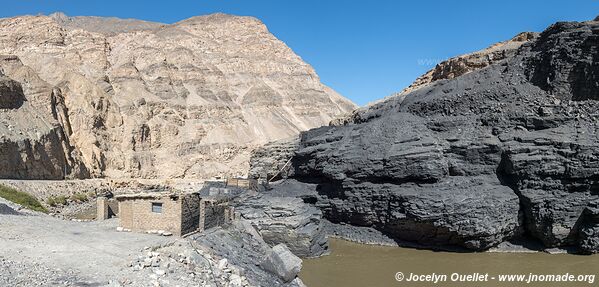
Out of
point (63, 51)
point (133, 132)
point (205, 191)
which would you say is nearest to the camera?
point (205, 191)

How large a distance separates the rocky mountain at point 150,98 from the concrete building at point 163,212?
977 inches

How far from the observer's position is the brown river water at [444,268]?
48.5 feet

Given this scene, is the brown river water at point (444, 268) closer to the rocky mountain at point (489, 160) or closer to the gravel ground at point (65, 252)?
the rocky mountain at point (489, 160)

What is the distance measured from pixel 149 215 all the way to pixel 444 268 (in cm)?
1085

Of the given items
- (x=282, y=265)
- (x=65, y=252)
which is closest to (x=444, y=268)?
(x=282, y=265)

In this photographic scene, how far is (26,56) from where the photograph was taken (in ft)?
221

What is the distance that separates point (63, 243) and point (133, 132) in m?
50.6

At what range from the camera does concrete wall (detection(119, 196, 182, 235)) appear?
1298 centimetres

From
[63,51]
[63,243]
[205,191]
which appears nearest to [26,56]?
[63,51]

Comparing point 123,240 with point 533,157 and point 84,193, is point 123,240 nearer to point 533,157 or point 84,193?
point 533,157

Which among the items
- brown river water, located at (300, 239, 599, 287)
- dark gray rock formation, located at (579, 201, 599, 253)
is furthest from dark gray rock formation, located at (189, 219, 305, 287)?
dark gray rock formation, located at (579, 201, 599, 253)

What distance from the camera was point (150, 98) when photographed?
70688 millimetres

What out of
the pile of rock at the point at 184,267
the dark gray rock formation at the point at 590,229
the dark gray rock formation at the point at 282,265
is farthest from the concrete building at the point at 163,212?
the dark gray rock formation at the point at 590,229

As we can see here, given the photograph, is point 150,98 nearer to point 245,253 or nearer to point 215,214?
point 215,214
